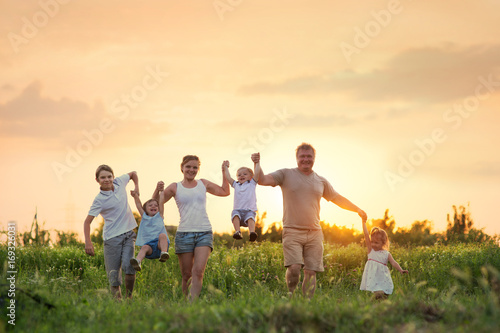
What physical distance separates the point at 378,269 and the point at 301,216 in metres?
1.94

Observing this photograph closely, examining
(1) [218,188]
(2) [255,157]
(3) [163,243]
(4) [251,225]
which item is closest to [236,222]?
(4) [251,225]

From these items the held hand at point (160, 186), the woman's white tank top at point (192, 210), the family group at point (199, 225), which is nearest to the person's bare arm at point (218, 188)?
the family group at point (199, 225)

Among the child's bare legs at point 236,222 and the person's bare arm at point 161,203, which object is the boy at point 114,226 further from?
the child's bare legs at point 236,222

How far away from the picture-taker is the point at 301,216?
32.3 feet

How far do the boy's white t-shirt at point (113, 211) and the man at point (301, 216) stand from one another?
103 inches

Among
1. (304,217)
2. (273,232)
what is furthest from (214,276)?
(273,232)

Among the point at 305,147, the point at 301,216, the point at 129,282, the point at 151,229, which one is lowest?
the point at 129,282

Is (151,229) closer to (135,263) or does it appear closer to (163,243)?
(163,243)

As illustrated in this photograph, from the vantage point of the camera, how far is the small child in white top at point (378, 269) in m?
10.4

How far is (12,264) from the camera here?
14.2m

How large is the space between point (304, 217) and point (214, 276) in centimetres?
430

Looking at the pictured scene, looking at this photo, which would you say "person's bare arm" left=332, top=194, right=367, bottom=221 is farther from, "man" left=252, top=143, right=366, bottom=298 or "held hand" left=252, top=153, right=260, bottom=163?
"held hand" left=252, top=153, right=260, bottom=163

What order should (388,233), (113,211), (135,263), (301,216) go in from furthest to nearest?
(388,233) → (113,211) → (135,263) → (301,216)

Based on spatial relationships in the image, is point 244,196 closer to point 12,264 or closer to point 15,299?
point 15,299
